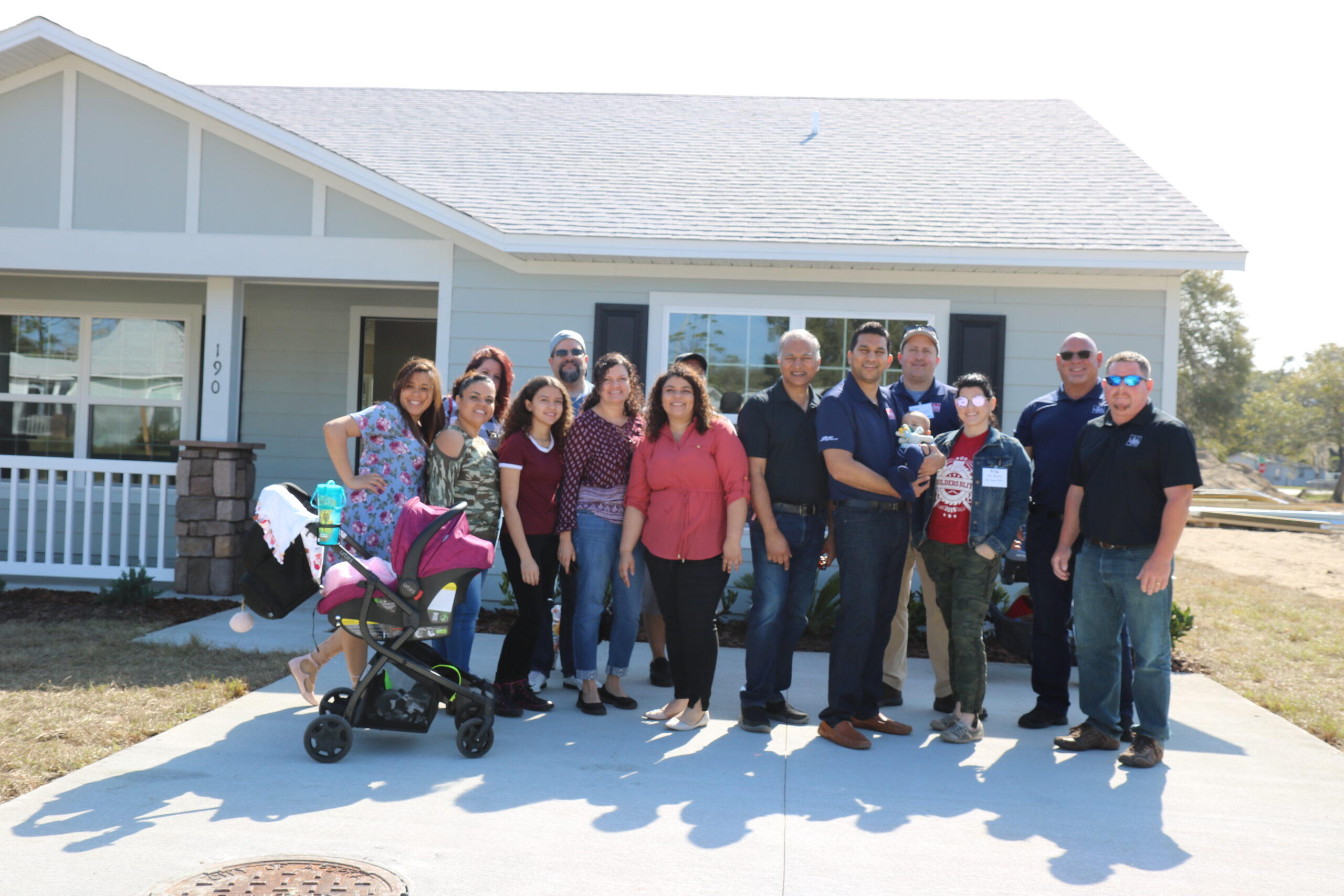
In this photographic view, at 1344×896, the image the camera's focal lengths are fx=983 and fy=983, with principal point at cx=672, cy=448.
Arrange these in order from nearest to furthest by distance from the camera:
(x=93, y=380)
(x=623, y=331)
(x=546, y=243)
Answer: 1. (x=546, y=243)
2. (x=623, y=331)
3. (x=93, y=380)

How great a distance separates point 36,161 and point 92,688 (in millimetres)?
4741

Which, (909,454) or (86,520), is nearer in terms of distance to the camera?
(909,454)

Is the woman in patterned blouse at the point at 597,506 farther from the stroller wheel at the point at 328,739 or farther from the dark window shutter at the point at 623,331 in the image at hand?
the dark window shutter at the point at 623,331

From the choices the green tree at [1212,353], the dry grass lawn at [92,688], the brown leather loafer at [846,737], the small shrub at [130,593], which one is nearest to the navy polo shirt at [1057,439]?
the brown leather loafer at [846,737]

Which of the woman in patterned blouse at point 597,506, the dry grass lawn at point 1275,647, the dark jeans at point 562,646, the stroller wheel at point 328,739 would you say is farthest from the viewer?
the dry grass lawn at point 1275,647

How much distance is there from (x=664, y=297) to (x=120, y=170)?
14.1 feet

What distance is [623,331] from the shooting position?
7.34m

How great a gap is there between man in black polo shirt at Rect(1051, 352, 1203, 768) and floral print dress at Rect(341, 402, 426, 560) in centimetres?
302

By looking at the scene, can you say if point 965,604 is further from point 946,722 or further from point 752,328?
point 752,328

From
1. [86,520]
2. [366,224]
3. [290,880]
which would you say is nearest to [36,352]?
[86,520]

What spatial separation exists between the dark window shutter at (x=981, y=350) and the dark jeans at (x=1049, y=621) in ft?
8.12

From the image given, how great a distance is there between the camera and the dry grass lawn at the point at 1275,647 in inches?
213

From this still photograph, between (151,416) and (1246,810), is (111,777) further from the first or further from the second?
(151,416)

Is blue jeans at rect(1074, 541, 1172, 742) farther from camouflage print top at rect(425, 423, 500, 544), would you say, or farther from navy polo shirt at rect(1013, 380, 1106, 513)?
camouflage print top at rect(425, 423, 500, 544)
